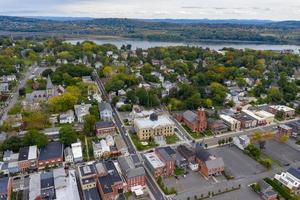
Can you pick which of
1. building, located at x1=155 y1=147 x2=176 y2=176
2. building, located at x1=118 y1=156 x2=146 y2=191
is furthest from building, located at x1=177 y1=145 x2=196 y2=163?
building, located at x1=118 y1=156 x2=146 y2=191

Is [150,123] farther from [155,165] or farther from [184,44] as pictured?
[184,44]

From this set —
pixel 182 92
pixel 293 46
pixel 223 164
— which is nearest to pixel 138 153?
pixel 223 164

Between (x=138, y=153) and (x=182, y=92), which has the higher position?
(x=182, y=92)

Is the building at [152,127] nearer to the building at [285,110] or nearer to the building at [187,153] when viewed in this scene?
the building at [187,153]

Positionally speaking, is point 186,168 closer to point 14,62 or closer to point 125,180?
point 125,180

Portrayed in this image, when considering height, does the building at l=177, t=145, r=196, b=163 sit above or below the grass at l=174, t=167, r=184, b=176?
above

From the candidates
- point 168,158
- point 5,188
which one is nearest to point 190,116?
point 168,158

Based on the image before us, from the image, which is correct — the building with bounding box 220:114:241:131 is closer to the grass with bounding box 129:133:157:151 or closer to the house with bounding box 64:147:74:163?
the grass with bounding box 129:133:157:151

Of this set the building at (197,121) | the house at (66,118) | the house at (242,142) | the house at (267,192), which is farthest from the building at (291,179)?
the house at (66,118)
